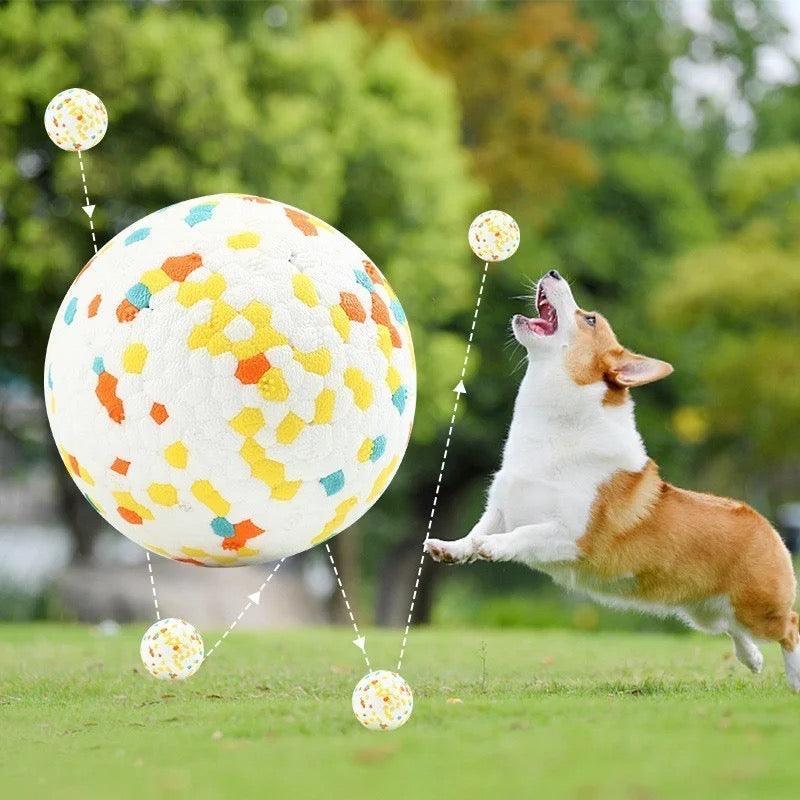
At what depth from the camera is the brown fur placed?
6527 mm

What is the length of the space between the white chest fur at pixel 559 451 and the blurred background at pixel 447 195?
8883 mm

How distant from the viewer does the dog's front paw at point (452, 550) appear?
620cm

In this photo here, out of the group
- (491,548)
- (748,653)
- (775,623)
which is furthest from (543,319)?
(748,653)

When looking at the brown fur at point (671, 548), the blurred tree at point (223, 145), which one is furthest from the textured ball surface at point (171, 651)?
the blurred tree at point (223, 145)

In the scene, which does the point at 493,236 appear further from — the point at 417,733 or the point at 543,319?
the point at 417,733

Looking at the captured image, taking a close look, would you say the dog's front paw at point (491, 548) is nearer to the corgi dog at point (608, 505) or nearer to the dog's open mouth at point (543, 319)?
the corgi dog at point (608, 505)

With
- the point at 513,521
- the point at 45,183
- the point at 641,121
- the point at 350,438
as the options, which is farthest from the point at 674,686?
the point at 641,121

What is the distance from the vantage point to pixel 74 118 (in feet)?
22.9

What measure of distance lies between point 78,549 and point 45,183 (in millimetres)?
4751

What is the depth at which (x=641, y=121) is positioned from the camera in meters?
24.2

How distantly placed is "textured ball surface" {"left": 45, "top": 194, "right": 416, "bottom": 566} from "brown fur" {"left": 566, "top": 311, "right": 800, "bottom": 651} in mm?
953

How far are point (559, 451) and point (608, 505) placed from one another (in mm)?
326

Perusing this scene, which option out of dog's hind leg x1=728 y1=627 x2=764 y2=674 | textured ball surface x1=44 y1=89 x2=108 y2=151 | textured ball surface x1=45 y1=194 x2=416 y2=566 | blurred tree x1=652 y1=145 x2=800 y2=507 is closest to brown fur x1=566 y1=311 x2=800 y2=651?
dog's hind leg x1=728 y1=627 x2=764 y2=674

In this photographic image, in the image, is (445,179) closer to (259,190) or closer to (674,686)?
(259,190)
